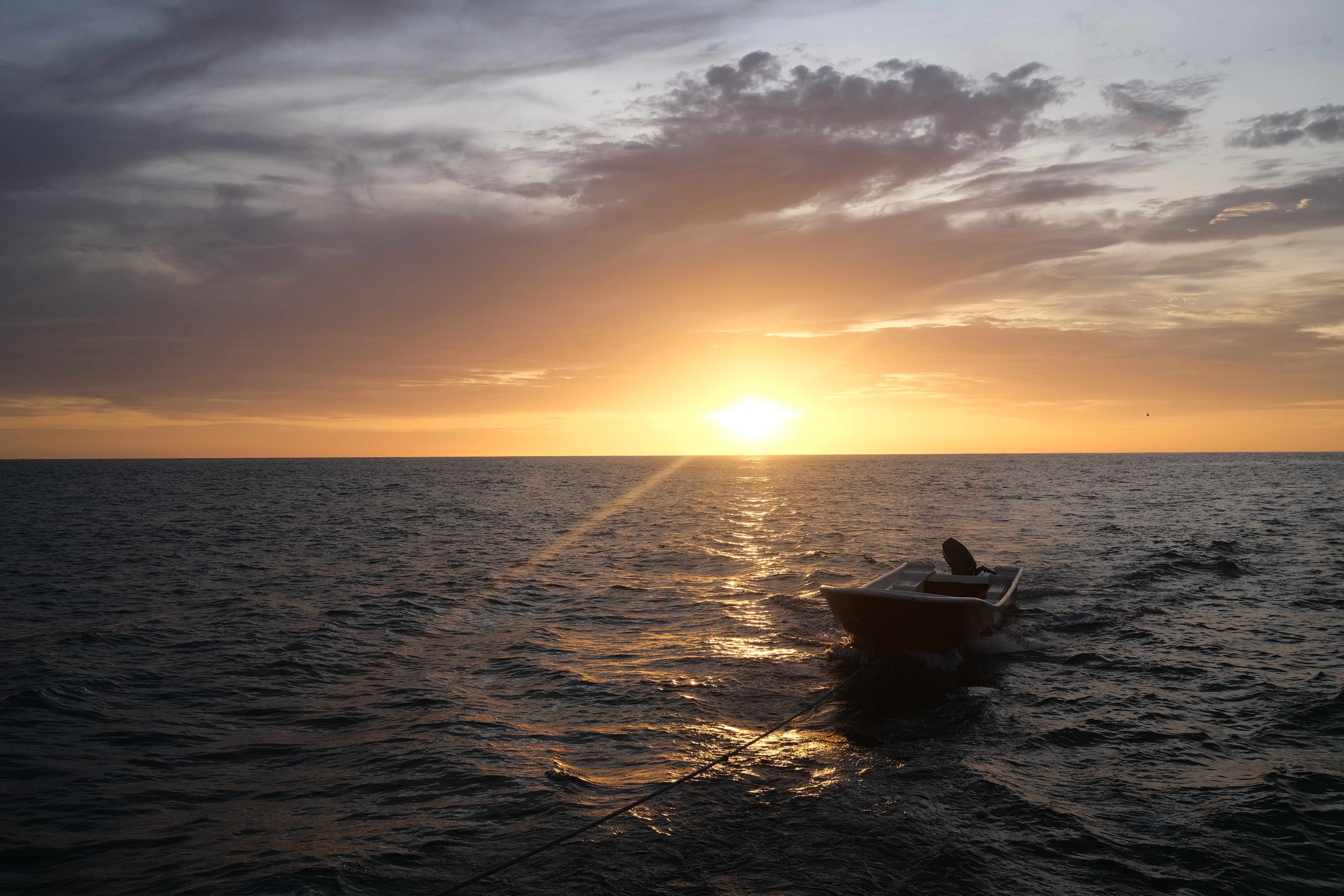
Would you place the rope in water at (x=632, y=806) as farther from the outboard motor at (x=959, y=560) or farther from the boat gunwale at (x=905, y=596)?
the outboard motor at (x=959, y=560)

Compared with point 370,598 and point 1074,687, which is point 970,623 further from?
point 370,598

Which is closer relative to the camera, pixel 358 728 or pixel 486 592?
pixel 358 728

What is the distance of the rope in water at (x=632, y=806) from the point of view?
8109 mm

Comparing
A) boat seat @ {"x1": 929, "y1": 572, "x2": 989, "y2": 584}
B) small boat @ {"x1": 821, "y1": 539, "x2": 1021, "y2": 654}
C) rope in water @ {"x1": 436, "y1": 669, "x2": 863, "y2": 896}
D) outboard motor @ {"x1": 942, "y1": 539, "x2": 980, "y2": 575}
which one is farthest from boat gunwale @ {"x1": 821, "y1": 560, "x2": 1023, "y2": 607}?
outboard motor @ {"x1": 942, "y1": 539, "x2": 980, "y2": 575}

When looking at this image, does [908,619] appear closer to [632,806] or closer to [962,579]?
[962,579]

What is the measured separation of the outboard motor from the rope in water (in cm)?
924

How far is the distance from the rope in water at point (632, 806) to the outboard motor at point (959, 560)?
30.3ft

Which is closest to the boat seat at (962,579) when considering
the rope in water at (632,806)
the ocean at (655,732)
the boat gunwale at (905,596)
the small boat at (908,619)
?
the boat gunwale at (905,596)

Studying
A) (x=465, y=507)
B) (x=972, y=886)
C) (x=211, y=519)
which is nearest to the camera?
(x=972, y=886)

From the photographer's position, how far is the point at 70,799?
10.3 meters

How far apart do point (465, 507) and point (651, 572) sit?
45.2 m

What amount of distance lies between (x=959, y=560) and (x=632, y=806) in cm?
1519

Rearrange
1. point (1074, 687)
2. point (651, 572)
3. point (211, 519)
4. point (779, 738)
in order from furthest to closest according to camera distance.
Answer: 1. point (211, 519)
2. point (651, 572)
3. point (1074, 687)
4. point (779, 738)

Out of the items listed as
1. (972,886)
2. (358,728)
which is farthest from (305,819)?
(972,886)
